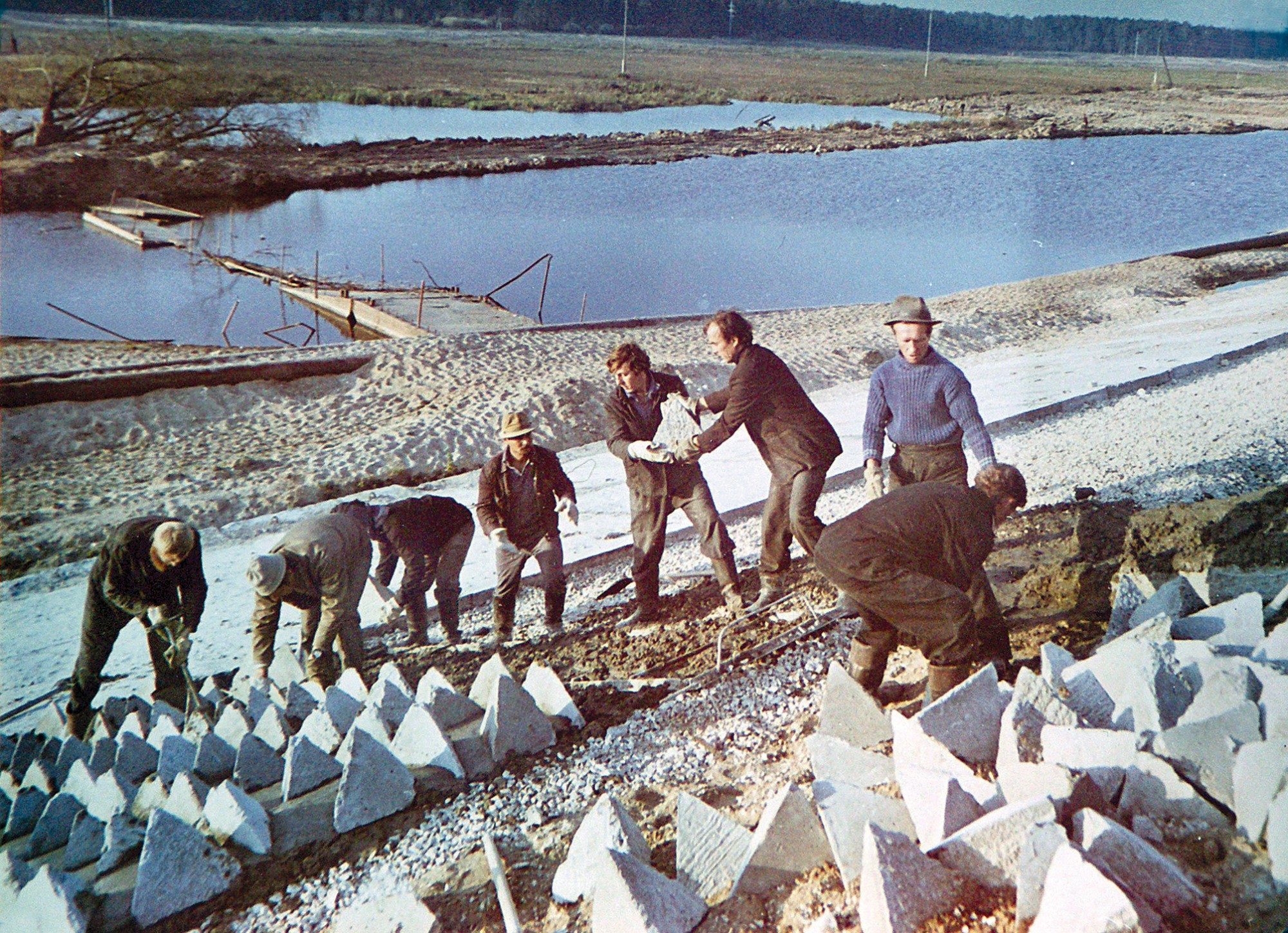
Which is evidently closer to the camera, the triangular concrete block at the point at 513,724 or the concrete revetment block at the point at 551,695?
the triangular concrete block at the point at 513,724

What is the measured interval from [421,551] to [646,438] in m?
0.90

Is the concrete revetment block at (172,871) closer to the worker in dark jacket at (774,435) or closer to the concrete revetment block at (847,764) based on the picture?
the concrete revetment block at (847,764)

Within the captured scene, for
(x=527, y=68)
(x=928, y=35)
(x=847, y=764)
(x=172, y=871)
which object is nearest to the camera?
(x=172, y=871)

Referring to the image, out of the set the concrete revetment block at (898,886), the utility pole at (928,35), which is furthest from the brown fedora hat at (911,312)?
the concrete revetment block at (898,886)

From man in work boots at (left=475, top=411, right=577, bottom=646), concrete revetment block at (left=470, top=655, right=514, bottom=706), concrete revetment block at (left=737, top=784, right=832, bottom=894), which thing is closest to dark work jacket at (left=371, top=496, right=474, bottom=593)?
man in work boots at (left=475, top=411, right=577, bottom=646)

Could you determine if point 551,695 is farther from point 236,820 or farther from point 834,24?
point 834,24

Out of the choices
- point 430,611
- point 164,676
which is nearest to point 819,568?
point 430,611

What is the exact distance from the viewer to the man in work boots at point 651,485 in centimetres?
329

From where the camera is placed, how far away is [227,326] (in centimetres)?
407

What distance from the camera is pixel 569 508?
3314 millimetres

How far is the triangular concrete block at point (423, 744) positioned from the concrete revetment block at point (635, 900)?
0.76 m

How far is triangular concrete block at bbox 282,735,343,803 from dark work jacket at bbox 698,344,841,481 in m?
1.55

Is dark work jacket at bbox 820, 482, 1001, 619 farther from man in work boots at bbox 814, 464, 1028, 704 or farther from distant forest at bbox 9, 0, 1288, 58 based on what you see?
distant forest at bbox 9, 0, 1288, 58

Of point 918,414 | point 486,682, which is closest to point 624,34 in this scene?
point 918,414
